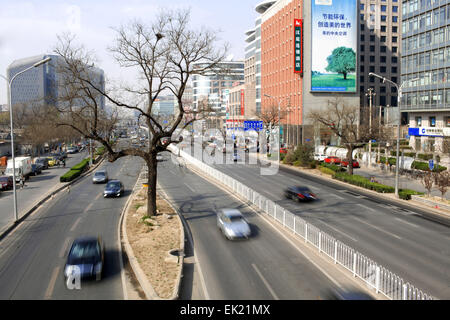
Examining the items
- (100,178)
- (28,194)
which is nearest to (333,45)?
(100,178)

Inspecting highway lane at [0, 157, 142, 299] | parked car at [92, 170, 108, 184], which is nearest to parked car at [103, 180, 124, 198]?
highway lane at [0, 157, 142, 299]

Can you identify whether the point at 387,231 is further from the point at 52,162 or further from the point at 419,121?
the point at 52,162

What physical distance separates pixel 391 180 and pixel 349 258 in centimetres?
2805

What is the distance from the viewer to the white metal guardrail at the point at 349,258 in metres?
13.2

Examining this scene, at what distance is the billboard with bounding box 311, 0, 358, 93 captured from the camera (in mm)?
74875

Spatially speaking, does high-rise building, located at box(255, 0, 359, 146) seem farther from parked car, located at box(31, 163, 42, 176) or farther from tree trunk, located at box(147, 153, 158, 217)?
tree trunk, located at box(147, 153, 158, 217)

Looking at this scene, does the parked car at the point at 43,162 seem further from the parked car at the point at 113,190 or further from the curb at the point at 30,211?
the parked car at the point at 113,190

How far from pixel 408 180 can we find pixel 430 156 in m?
13.2

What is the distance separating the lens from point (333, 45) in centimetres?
7588

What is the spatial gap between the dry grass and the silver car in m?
2.49

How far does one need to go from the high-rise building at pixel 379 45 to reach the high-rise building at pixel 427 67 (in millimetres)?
37772

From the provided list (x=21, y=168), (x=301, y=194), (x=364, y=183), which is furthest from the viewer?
(x=21, y=168)

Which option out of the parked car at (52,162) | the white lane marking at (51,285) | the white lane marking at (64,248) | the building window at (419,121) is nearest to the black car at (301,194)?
the white lane marking at (64,248)
